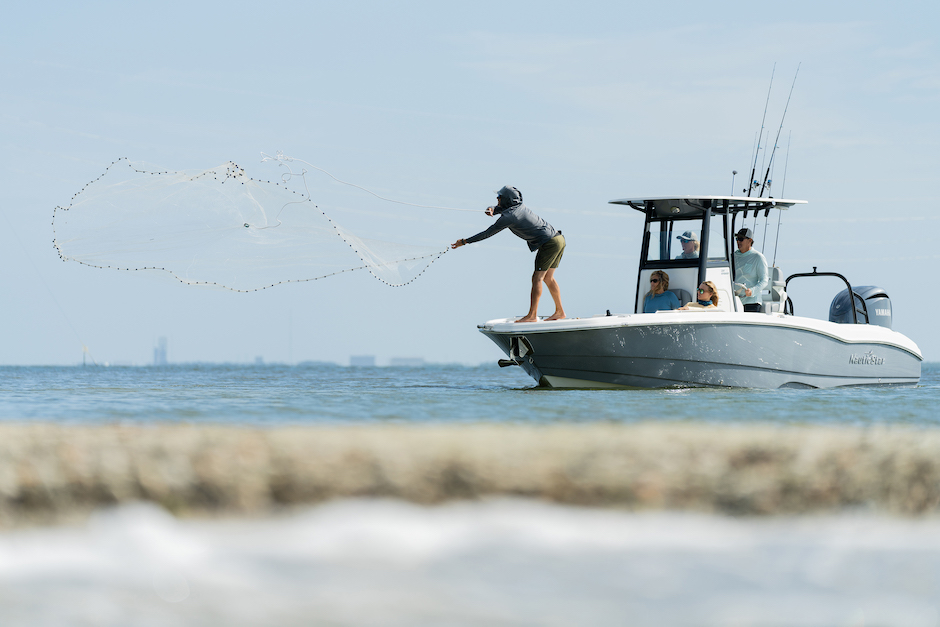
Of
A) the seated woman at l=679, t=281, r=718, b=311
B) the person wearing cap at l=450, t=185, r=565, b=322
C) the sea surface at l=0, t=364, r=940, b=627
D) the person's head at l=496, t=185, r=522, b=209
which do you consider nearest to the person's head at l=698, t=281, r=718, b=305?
the seated woman at l=679, t=281, r=718, b=311

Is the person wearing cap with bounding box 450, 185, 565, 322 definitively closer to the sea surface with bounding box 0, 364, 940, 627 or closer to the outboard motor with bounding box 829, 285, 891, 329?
the outboard motor with bounding box 829, 285, 891, 329

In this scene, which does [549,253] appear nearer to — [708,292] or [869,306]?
[708,292]

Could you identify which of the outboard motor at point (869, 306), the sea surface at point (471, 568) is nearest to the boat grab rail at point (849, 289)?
the outboard motor at point (869, 306)

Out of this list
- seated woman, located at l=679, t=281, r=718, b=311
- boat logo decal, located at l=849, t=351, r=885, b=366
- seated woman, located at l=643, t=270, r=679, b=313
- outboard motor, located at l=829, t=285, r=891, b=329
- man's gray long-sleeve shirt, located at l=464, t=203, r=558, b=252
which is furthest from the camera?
outboard motor, located at l=829, t=285, r=891, b=329

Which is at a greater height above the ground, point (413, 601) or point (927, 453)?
point (927, 453)

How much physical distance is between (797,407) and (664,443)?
5.61 meters

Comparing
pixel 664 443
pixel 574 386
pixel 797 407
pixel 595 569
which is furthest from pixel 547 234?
pixel 595 569

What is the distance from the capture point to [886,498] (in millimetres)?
4090

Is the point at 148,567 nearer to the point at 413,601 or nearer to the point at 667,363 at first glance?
the point at 413,601

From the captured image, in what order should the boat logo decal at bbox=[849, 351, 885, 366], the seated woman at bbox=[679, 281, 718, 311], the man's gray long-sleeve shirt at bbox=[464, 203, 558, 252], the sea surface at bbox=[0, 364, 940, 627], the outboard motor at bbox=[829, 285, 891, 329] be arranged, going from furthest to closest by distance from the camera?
the outboard motor at bbox=[829, 285, 891, 329]
the boat logo decal at bbox=[849, 351, 885, 366]
the seated woman at bbox=[679, 281, 718, 311]
the man's gray long-sleeve shirt at bbox=[464, 203, 558, 252]
the sea surface at bbox=[0, 364, 940, 627]

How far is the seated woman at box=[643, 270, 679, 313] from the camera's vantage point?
43.5 ft

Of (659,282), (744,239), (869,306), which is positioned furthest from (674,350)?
(869,306)

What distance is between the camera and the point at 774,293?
1396 cm

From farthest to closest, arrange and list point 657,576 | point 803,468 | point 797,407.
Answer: point 797,407
point 803,468
point 657,576
